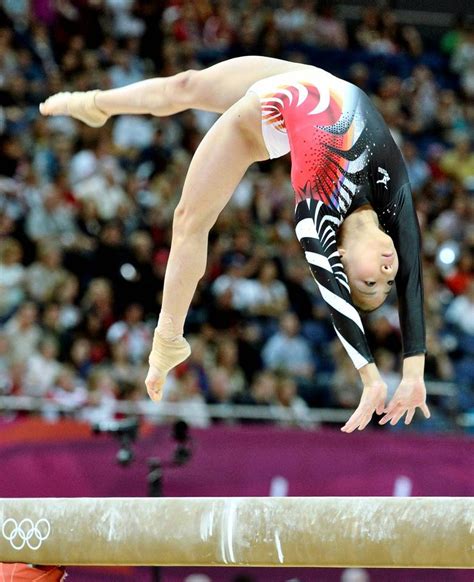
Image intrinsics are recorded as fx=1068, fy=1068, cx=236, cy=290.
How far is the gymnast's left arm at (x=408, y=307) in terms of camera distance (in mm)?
3836

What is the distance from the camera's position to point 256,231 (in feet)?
33.6

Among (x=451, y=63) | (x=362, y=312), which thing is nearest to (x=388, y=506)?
(x=362, y=312)

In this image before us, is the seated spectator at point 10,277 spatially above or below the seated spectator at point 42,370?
above

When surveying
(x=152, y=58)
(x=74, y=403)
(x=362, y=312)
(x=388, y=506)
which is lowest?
(x=74, y=403)

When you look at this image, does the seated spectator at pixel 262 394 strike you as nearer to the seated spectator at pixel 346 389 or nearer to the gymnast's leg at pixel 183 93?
the seated spectator at pixel 346 389

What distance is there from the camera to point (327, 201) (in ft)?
12.9

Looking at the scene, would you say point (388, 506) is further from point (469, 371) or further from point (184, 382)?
point (469, 371)

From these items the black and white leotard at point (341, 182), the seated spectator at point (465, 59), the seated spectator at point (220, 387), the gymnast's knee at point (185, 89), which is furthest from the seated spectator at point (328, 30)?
the black and white leotard at point (341, 182)

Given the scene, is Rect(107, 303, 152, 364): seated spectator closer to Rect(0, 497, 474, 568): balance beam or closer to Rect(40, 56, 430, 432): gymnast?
Rect(40, 56, 430, 432): gymnast

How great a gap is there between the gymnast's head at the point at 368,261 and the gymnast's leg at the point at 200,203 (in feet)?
2.09

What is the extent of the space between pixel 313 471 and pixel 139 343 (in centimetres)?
191

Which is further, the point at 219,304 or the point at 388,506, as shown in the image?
the point at 219,304

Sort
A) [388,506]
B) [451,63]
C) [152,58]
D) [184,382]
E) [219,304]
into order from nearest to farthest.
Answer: [388,506]
[184,382]
[219,304]
[152,58]
[451,63]

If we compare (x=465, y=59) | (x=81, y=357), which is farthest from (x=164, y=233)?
(x=465, y=59)
